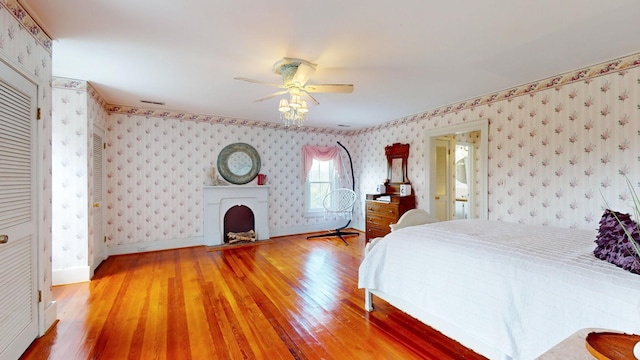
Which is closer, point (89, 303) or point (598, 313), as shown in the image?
point (598, 313)

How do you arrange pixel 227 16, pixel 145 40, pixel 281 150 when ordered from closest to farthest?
1. pixel 227 16
2. pixel 145 40
3. pixel 281 150

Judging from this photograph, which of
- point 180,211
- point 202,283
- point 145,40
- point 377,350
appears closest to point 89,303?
point 202,283

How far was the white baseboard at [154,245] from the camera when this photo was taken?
4469 mm

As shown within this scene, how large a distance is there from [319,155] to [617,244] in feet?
16.9

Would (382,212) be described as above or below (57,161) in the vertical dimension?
below

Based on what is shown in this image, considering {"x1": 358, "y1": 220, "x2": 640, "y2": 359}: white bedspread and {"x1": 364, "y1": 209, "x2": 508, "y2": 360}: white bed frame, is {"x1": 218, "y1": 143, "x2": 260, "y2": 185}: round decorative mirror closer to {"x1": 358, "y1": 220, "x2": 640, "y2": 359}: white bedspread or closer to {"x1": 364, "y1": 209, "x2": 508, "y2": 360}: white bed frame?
{"x1": 364, "y1": 209, "x2": 508, "y2": 360}: white bed frame

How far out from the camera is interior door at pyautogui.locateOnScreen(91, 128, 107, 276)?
3797 millimetres

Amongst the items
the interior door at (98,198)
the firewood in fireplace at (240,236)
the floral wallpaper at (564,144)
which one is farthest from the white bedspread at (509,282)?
the interior door at (98,198)

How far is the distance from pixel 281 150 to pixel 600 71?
4.89m

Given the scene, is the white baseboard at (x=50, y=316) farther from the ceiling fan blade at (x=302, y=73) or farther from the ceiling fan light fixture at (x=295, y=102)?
the ceiling fan blade at (x=302, y=73)

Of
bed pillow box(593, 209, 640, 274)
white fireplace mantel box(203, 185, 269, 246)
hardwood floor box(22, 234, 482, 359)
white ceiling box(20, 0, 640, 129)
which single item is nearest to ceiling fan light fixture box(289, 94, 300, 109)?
white ceiling box(20, 0, 640, 129)

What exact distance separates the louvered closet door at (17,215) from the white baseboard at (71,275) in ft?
4.60

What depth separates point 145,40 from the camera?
7.63ft

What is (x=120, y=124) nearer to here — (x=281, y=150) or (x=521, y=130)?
(x=281, y=150)
